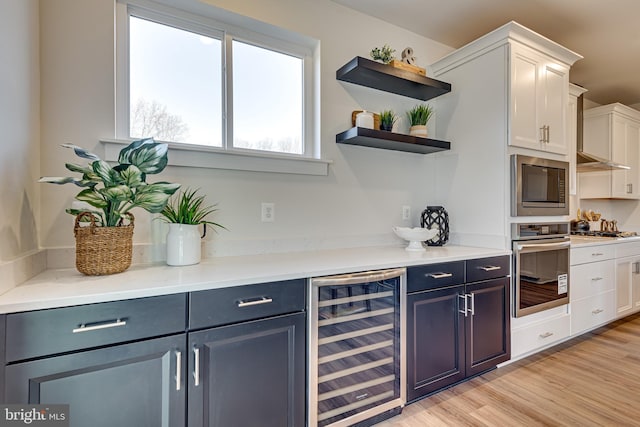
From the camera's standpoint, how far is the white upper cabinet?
82.6 inches

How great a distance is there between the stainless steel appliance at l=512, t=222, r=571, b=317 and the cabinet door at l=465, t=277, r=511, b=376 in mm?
131

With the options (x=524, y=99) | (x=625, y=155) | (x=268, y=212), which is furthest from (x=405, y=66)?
(x=625, y=155)

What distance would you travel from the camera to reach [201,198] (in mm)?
1696

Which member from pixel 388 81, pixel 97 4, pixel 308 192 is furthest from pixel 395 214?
pixel 97 4

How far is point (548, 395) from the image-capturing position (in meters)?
1.83

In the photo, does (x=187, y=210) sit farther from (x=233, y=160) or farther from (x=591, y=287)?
(x=591, y=287)

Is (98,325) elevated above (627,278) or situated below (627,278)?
above

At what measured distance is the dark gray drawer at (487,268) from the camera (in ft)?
6.21

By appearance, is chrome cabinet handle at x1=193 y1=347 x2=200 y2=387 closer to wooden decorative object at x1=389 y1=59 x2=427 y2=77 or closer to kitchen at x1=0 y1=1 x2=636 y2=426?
kitchen at x1=0 y1=1 x2=636 y2=426

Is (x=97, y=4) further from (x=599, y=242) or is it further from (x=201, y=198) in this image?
(x=599, y=242)

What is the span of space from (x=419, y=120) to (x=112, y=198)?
6.84 feet

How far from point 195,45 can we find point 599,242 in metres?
3.55

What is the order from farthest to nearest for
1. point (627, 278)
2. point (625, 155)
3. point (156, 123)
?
point (625, 155)
point (627, 278)
point (156, 123)

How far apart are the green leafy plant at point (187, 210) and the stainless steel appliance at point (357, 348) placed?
2.30 feet
